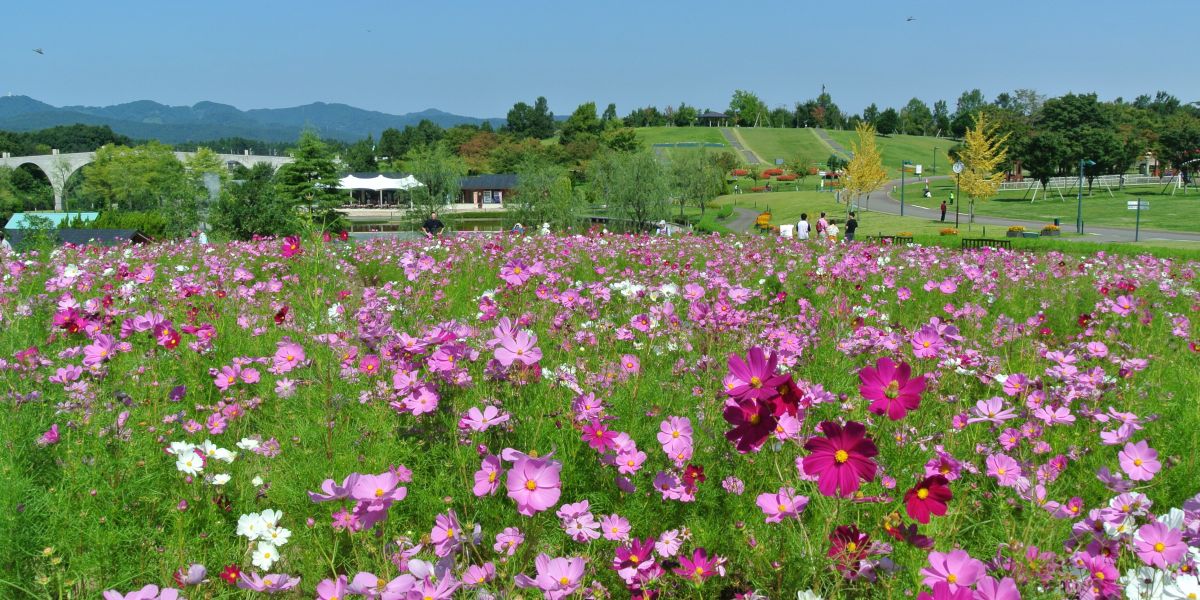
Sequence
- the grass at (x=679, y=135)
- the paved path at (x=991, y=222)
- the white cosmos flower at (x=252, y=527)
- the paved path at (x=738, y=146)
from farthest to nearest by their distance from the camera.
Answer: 1. the grass at (x=679, y=135)
2. the paved path at (x=738, y=146)
3. the paved path at (x=991, y=222)
4. the white cosmos flower at (x=252, y=527)

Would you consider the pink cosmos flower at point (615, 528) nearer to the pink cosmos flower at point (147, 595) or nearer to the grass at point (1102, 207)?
the pink cosmos flower at point (147, 595)

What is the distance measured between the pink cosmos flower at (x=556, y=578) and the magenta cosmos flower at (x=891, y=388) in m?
0.71

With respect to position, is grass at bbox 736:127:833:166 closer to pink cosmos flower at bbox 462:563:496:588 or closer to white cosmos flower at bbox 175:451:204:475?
white cosmos flower at bbox 175:451:204:475

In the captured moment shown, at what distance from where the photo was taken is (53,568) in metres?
1.95

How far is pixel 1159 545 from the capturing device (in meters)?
1.54

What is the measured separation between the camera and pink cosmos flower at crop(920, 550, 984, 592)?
1.29 meters

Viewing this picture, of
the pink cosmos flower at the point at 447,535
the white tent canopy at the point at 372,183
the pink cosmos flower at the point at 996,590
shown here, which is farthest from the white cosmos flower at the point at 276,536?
the white tent canopy at the point at 372,183

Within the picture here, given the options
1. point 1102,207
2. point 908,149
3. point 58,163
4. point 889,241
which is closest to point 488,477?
point 889,241

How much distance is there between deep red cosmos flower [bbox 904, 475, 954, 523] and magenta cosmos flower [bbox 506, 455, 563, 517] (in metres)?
0.71

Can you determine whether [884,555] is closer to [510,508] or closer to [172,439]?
[510,508]

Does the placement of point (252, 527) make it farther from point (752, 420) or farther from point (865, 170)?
point (865, 170)

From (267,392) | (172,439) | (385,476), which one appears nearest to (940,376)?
(385,476)

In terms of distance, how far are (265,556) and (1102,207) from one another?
5418 cm

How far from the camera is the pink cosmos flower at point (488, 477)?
5.44 ft
